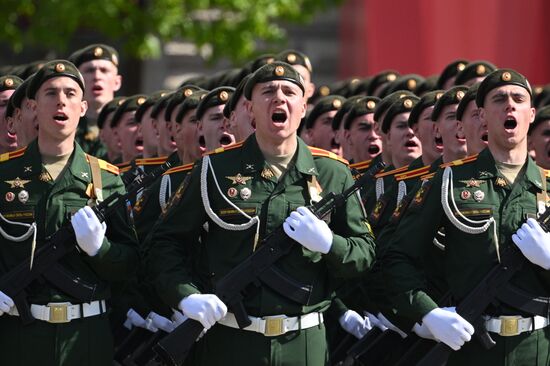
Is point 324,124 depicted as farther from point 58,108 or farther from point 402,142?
point 58,108

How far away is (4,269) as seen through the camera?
9094 millimetres

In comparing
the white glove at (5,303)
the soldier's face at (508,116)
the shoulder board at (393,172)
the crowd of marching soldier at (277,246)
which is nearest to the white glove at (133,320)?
the crowd of marching soldier at (277,246)

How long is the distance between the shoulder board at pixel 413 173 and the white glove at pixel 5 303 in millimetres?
2789

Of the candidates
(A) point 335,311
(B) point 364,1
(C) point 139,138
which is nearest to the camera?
(A) point 335,311

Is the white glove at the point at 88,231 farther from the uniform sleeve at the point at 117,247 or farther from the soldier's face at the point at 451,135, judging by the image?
the soldier's face at the point at 451,135

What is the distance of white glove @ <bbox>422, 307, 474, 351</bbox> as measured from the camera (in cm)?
833

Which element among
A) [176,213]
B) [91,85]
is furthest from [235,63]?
[176,213]

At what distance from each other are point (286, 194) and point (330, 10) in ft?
54.1

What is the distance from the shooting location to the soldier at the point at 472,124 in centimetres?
959

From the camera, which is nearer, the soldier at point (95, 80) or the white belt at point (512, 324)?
the white belt at point (512, 324)

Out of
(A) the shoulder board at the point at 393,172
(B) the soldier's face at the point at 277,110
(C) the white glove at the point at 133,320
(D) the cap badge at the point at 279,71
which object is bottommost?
(C) the white glove at the point at 133,320

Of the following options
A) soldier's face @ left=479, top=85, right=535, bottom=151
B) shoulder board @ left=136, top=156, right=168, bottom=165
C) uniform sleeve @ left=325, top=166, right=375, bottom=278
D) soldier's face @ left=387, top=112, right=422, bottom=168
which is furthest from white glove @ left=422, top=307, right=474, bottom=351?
shoulder board @ left=136, top=156, right=168, bottom=165

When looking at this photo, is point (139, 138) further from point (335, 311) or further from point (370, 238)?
point (370, 238)

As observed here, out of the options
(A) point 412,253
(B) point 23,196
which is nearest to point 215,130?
(B) point 23,196
